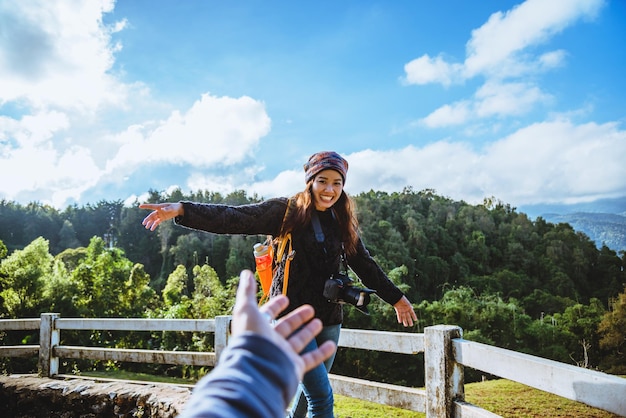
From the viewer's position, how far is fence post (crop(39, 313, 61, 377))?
5.50 metres

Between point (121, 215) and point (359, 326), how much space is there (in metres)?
53.9

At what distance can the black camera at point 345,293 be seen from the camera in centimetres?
217

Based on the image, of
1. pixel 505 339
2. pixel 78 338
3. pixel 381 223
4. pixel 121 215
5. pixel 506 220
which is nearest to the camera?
pixel 78 338

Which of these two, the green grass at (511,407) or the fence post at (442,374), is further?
the green grass at (511,407)

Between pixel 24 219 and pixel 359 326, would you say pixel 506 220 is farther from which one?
pixel 24 219

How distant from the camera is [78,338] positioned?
59.7 ft

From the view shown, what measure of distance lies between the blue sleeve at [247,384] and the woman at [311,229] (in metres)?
1.33

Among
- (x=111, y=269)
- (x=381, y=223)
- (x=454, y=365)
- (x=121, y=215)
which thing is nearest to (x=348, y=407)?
(x=454, y=365)

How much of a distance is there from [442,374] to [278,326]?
2.12 metres

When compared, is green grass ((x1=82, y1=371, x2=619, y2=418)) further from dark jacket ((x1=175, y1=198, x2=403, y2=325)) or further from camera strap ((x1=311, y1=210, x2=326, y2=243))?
camera strap ((x1=311, y1=210, x2=326, y2=243))

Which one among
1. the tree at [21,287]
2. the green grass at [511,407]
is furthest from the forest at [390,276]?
the green grass at [511,407]

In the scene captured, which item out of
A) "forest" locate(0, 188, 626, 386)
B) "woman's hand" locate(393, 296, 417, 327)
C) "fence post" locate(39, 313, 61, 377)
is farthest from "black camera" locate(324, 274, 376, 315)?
"forest" locate(0, 188, 626, 386)

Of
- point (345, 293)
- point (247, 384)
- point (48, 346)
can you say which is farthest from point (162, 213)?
point (48, 346)

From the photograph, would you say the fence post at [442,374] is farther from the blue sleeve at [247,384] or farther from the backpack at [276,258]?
the blue sleeve at [247,384]
